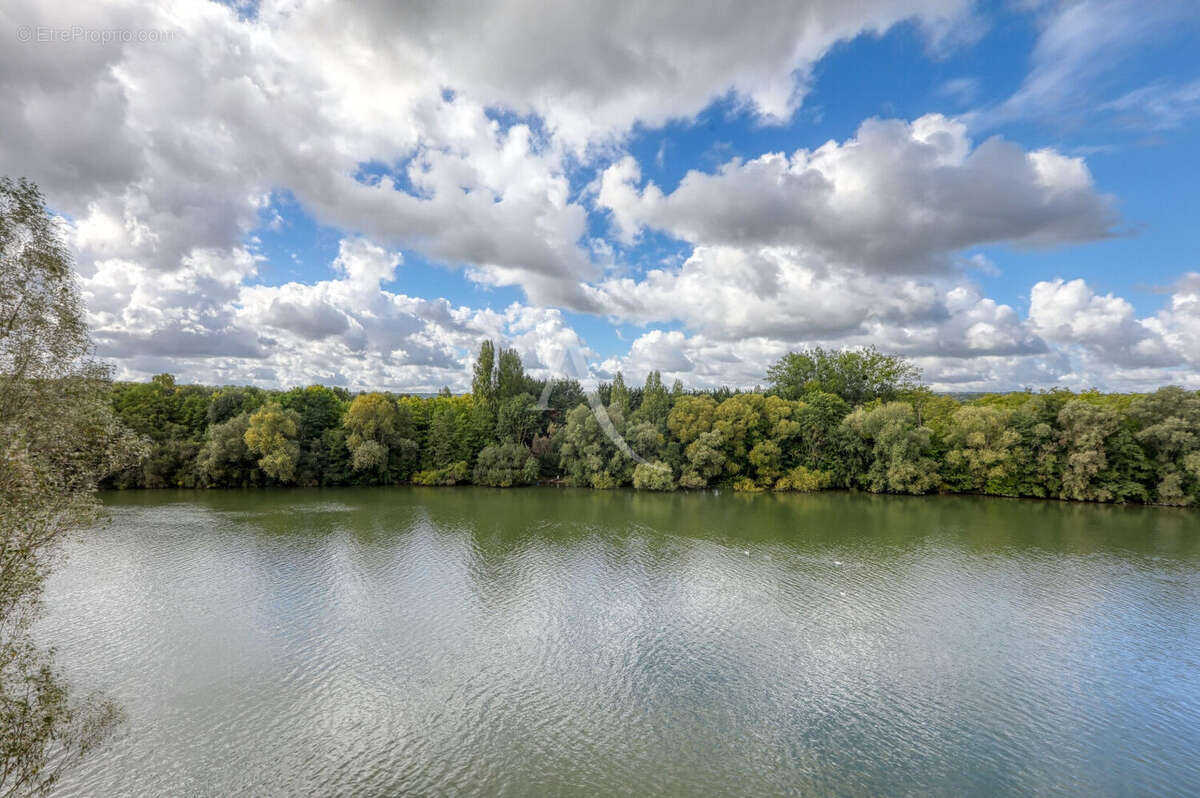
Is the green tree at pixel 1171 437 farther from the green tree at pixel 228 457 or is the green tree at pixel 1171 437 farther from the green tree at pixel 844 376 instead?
the green tree at pixel 228 457

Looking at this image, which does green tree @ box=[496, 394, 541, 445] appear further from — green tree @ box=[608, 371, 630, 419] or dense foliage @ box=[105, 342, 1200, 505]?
green tree @ box=[608, 371, 630, 419]

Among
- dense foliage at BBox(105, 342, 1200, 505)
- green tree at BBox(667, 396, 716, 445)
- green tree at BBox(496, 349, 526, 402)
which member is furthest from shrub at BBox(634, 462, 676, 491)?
green tree at BBox(496, 349, 526, 402)

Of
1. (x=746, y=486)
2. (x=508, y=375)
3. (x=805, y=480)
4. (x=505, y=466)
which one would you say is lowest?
(x=746, y=486)

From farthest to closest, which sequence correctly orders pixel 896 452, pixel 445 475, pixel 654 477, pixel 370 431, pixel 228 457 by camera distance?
1. pixel 445 475
2. pixel 370 431
3. pixel 654 477
4. pixel 896 452
5. pixel 228 457

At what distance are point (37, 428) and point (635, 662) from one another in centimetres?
1539

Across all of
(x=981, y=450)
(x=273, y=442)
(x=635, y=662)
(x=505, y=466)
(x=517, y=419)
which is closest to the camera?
(x=635, y=662)

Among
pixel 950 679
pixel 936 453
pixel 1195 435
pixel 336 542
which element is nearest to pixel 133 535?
pixel 336 542

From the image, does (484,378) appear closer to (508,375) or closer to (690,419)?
(508,375)

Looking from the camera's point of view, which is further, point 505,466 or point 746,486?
point 505,466

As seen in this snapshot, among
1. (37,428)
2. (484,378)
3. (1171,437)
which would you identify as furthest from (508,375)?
(1171,437)

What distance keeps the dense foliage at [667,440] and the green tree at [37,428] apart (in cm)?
4268

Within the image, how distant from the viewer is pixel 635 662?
16172 millimetres

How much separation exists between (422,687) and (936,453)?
51416 mm

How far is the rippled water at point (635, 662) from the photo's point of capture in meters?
11.4
